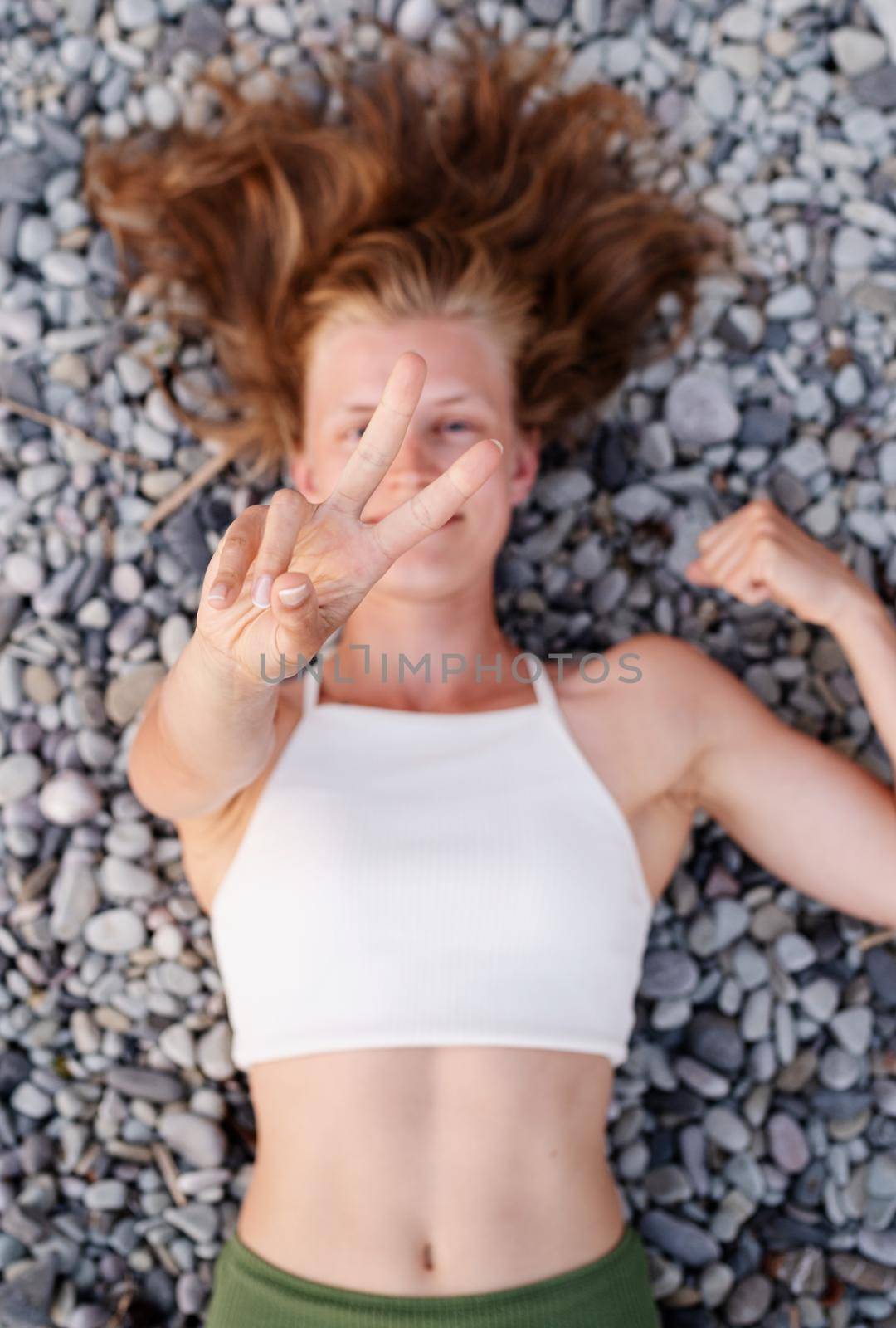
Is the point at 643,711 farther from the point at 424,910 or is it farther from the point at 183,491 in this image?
the point at 183,491

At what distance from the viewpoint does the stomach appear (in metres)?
1.85

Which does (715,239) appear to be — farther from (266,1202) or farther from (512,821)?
(266,1202)

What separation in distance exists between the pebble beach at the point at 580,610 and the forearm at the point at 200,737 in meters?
0.65

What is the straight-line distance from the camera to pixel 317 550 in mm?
1457

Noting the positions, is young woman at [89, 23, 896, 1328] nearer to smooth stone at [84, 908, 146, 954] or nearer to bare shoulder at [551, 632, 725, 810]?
bare shoulder at [551, 632, 725, 810]

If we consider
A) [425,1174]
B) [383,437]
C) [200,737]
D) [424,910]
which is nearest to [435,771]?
[424,910]

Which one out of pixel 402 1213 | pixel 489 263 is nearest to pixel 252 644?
pixel 402 1213

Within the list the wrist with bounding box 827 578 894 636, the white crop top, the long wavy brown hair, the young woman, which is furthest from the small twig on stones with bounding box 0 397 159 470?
the wrist with bounding box 827 578 894 636

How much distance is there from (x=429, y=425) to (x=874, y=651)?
91cm

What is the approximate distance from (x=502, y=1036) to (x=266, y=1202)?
0.50 meters

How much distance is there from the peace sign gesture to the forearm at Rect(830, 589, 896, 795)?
1.02m

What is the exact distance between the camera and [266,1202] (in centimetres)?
196

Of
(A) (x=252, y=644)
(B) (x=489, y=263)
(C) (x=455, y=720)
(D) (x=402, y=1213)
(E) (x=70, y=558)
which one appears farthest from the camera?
(E) (x=70, y=558)

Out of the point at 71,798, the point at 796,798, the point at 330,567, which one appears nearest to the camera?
the point at 330,567
